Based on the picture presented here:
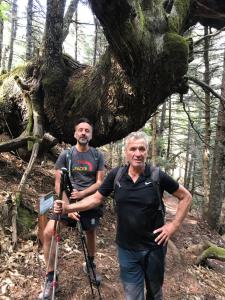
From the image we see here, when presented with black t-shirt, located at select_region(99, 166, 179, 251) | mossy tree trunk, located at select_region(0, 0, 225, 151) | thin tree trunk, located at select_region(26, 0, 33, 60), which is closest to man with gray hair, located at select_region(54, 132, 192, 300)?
black t-shirt, located at select_region(99, 166, 179, 251)

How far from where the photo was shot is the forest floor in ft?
15.6

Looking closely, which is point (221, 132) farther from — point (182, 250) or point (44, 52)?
point (44, 52)

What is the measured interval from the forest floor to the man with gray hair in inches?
55.7

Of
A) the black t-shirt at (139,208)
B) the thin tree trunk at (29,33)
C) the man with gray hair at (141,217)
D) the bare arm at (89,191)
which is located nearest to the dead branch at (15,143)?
the bare arm at (89,191)

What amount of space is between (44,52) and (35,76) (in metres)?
0.87

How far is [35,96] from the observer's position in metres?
7.72

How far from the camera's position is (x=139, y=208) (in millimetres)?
3508

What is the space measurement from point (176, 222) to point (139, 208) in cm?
49

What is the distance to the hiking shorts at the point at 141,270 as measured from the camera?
11.8 feet

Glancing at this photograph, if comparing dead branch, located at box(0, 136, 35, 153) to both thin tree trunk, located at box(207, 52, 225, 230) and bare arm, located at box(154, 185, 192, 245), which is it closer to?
bare arm, located at box(154, 185, 192, 245)

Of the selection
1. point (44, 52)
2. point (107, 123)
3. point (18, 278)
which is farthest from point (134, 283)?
point (44, 52)

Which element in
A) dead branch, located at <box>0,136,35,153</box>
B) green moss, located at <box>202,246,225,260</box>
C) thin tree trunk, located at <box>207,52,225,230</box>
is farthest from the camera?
thin tree trunk, located at <box>207,52,225,230</box>

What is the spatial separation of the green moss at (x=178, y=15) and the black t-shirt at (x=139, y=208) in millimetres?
3529

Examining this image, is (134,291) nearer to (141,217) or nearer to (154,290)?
(154,290)
